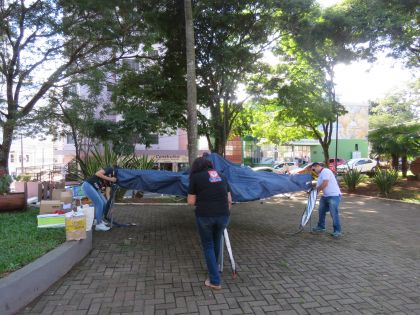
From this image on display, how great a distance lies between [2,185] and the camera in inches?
333

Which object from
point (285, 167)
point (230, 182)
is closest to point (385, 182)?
point (230, 182)

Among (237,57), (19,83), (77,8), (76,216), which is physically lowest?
(76,216)

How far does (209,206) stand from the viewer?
14.3ft

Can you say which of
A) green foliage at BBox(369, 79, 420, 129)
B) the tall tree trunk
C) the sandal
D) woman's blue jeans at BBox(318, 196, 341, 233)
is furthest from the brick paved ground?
green foliage at BBox(369, 79, 420, 129)

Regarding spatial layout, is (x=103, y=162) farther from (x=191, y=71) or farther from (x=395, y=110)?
(x=395, y=110)

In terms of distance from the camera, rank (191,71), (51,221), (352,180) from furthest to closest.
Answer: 1. (352,180)
2. (191,71)
3. (51,221)

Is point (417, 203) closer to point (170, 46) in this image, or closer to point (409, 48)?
point (409, 48)

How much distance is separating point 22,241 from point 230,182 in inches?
143

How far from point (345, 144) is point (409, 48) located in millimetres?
37912

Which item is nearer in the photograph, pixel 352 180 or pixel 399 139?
pixel 352 180

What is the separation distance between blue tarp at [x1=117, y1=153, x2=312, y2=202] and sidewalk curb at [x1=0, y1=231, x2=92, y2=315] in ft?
6.27

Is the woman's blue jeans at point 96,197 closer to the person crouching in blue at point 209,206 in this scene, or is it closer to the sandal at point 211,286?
the person crouching in blue at point 209,206

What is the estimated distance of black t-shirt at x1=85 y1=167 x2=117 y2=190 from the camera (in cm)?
702

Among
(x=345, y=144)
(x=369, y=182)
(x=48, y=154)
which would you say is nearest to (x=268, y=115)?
(x=369, y=182)
